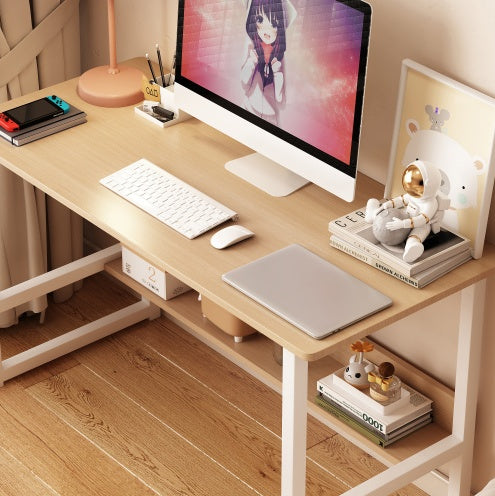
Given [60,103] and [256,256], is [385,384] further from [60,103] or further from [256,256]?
[60,103]

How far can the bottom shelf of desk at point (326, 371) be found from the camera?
2.51 m

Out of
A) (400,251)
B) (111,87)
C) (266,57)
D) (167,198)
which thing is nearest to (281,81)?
(266,57)

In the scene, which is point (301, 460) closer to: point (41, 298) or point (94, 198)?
point (94, 198)

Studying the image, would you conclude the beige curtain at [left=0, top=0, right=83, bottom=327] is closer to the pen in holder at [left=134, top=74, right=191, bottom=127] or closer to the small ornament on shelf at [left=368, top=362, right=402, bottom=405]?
the pen in holder at [left=134, top=74, right=191, bottom=127]

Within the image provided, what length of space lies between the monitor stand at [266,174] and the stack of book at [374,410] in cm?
48

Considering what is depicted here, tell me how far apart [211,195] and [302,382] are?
1.71 feet

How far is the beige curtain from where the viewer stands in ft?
9.62

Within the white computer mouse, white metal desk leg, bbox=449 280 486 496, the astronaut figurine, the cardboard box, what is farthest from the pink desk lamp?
white metal desk leg, bbox=449 280 486 496

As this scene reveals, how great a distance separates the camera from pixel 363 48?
2.09 m

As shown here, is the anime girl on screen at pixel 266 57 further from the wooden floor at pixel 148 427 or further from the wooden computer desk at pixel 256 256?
the wooden floor at pixel 148 427

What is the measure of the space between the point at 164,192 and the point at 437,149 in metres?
0.60

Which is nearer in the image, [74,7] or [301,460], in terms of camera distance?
[301,460]

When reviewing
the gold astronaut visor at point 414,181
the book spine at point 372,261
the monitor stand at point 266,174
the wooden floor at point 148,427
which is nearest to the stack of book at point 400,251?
the book spine at point 372,261

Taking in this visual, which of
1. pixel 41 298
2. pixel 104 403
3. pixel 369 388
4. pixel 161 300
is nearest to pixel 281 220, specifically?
pixel 369 388
